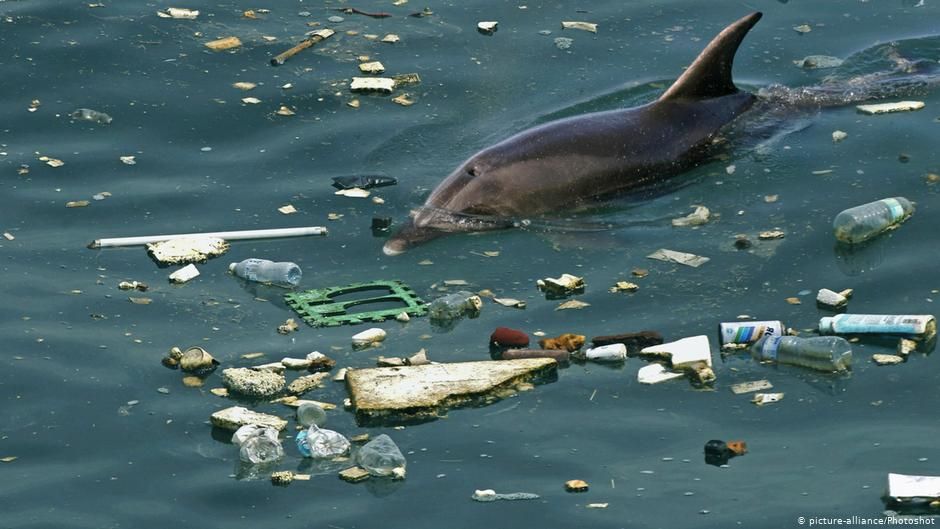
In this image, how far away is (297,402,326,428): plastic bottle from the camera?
6719 mm

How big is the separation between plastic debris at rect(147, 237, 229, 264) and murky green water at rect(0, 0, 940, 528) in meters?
0.12

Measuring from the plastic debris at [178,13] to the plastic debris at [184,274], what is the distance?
155 inches

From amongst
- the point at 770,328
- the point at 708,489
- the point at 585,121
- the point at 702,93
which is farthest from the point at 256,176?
the point at 708,489

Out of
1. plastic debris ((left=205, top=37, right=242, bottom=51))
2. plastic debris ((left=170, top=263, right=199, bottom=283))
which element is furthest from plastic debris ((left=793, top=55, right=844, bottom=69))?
plastic debris ((left=170, top=263, right=199, bottom=283))

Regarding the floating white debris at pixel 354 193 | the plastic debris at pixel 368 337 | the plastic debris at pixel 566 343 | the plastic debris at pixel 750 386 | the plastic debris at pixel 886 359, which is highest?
the plastic debris at pixel 886 359

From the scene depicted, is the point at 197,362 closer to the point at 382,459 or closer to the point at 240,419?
the point at 240,419

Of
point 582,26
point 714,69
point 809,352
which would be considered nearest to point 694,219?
point 714,69

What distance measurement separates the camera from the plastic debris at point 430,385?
22.3 feet

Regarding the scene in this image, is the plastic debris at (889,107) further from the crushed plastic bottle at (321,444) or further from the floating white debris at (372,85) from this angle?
the crushed plastic bottle at (321,444)

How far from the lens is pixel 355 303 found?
7895mm

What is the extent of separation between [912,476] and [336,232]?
3.61 m

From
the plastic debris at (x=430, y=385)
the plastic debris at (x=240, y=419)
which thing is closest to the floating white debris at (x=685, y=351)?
the plastic debris at (x=430, y=385)

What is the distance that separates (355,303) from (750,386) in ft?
6.52

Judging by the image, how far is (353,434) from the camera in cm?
666
